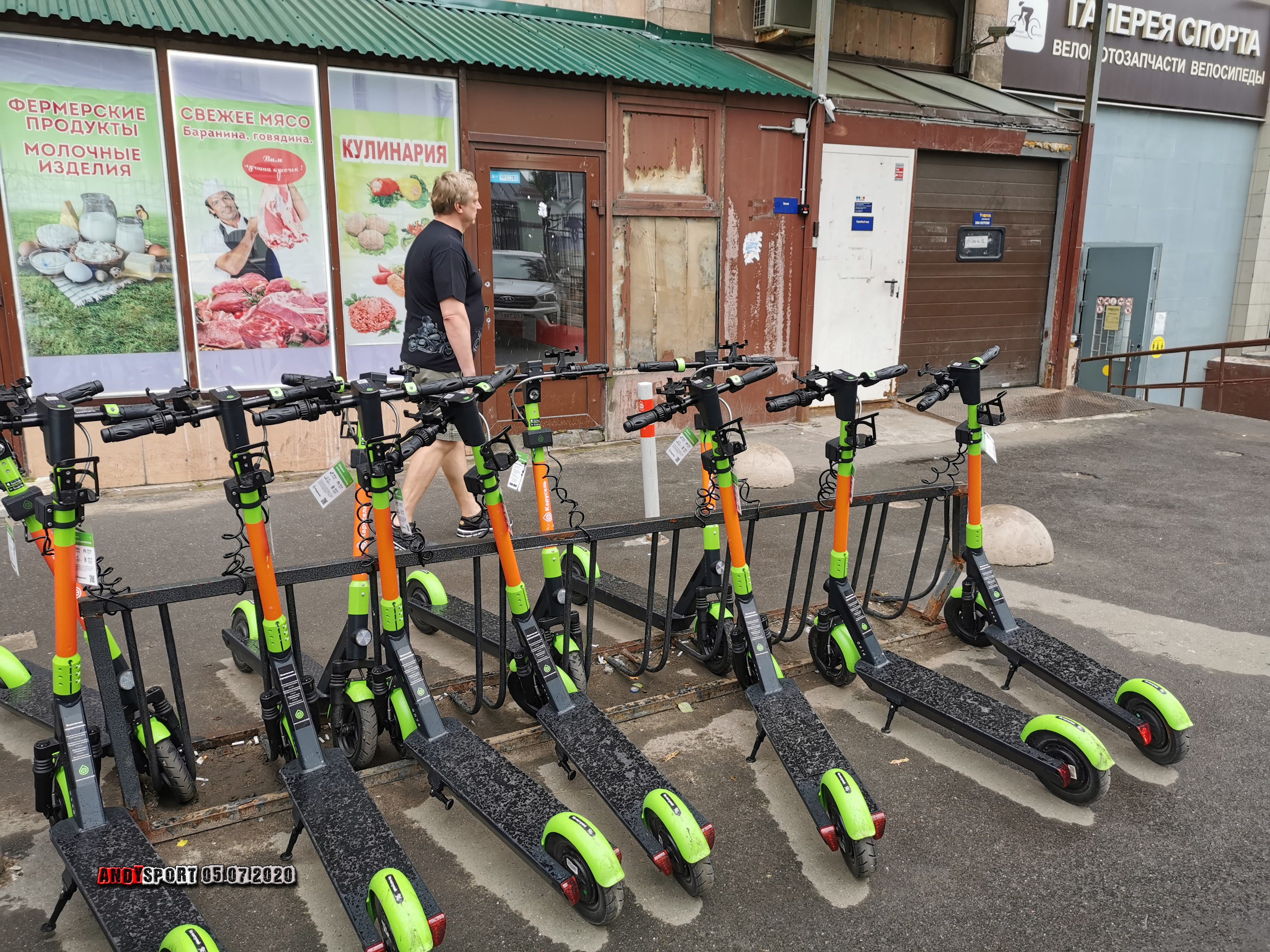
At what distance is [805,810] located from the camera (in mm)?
3477

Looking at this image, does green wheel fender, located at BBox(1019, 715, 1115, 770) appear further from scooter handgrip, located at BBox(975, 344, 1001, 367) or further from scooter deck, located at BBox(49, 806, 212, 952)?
scooter deck, located at BBox(49, 806, 212, 952)

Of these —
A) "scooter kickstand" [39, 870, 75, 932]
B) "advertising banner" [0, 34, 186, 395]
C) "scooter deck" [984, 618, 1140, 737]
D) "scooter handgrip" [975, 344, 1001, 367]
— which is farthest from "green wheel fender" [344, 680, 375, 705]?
"advertising banner" [0, 34, 186, 395]

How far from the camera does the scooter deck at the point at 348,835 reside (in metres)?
2.68

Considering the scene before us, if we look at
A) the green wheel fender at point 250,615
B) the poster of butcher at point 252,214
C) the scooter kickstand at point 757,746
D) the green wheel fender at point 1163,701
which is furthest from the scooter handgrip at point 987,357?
the poster of butcher at point 252,214

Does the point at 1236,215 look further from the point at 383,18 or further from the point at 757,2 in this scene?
the point at 383,18

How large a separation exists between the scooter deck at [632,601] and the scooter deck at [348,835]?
5.72 ft

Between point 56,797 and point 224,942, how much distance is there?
0.79 metres

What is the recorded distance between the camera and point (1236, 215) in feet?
51.5

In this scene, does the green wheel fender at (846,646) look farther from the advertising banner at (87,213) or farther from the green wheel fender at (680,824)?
the advertising banner at (87,213)

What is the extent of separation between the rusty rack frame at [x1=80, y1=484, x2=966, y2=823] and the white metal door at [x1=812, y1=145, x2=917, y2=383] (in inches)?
215

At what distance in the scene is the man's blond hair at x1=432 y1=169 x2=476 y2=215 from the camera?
5297 mm

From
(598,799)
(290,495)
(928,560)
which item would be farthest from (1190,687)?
(290,495)

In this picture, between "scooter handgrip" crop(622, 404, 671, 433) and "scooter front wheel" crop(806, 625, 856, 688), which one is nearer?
"scooter handgrip" crop(622, 404, 671, 433)

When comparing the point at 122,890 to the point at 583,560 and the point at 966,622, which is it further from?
the point at 966,622
